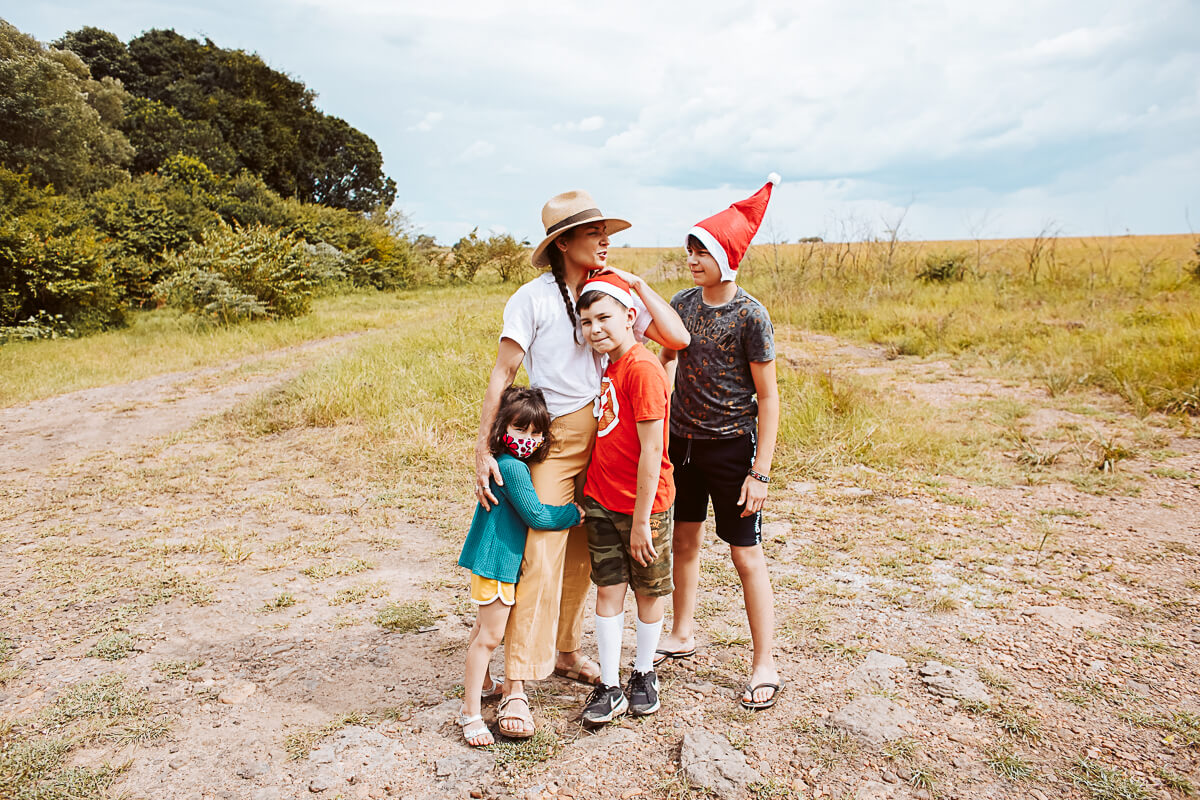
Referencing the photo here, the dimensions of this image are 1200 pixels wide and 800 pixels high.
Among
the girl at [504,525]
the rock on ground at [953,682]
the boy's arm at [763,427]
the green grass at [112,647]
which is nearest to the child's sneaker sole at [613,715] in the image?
the girl at [504,525]

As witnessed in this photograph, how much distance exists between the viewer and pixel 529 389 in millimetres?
2406

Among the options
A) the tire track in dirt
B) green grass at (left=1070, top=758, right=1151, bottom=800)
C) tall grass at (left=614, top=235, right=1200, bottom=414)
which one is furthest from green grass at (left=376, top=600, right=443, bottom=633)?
tall grass at (left=614, top=235, right=1200, bottom=414)

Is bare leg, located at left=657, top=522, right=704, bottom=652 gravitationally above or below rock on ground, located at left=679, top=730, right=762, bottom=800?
above

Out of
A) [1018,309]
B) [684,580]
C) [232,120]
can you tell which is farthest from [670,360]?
[232,120]

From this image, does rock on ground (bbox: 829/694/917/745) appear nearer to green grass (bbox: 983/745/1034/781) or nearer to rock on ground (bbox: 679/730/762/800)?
green grass (bbox: 983/745/1034/781)

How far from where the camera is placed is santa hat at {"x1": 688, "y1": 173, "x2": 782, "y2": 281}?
8.07ft

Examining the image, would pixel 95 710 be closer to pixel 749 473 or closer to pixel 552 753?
pixel 552 753

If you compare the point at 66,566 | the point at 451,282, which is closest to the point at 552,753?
the point at 66,566

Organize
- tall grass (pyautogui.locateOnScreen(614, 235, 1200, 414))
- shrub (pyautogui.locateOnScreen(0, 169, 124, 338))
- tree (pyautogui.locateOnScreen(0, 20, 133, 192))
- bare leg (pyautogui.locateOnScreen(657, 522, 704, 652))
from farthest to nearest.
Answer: tree (pyautogui.locateOnScreen(0, 20, 133, 192))
shrub (pyautogui.locateOnScreen(0, 169, 124, 338))
tall grass (pyautogui.locateOnScreen(614, 235, 1200, 414))
bare leg (pyautogui.locateOnScreen(657, 522, 704, 652))

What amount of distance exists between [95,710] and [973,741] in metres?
2.93

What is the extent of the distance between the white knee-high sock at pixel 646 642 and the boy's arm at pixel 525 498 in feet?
1.68

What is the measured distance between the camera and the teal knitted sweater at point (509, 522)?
7.66 ft

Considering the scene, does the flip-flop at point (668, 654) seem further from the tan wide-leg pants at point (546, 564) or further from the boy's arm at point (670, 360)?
the boy's arm at point (670, 360)

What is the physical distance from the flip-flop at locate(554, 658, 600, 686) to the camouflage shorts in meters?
0.51
